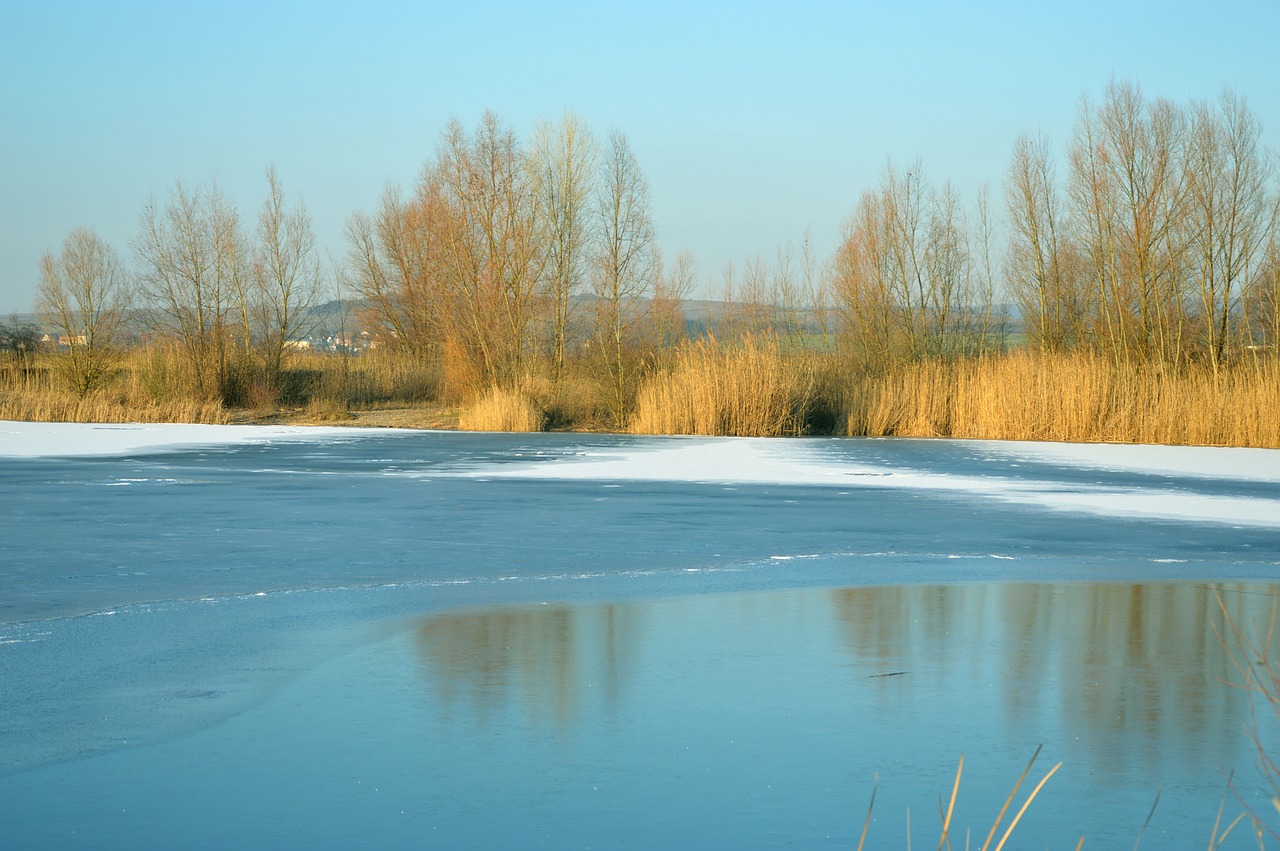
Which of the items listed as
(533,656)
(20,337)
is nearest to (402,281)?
(20,337)

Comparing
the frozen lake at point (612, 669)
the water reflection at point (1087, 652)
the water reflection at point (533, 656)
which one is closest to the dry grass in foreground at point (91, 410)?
the frozen lake at point (612, 669)

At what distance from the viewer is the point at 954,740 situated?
3.45 meters

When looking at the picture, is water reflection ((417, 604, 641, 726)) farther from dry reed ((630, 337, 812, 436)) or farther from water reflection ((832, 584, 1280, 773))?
dry reed ((630, 337, 812, 436))

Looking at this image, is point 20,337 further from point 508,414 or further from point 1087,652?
point 1087,652

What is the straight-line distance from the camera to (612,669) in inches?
168

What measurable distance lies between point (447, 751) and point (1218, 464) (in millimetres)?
12168

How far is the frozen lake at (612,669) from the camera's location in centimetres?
291

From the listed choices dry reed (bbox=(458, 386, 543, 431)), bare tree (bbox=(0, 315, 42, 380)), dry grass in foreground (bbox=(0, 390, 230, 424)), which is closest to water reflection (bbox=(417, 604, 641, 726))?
dry reed (bbox=(458, 386, 543, 431))

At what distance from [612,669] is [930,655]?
1.20 m

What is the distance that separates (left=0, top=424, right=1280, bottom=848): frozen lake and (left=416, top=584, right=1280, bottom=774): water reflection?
20mm

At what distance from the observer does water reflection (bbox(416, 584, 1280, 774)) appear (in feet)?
12.0

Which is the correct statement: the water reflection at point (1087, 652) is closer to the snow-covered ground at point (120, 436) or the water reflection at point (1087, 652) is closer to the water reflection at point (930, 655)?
the water reflection at point (930, 655)

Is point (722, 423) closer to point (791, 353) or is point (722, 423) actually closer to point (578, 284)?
point (791, 353)

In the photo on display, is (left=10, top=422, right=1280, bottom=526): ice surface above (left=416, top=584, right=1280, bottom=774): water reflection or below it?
above
